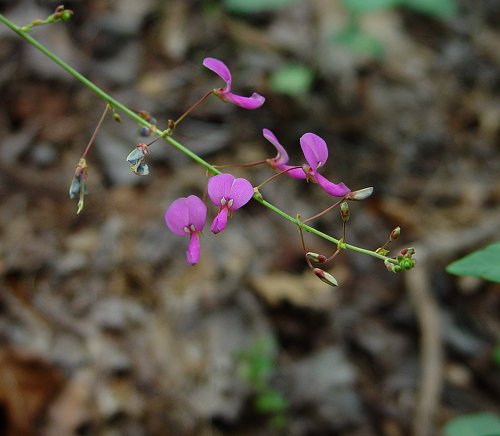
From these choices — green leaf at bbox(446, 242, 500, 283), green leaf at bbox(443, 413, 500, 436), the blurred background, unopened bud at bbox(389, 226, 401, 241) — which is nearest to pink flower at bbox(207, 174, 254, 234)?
unopened bud at bbox(389, 226, 401, 241)

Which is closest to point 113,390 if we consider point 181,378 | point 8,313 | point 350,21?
point 181,378

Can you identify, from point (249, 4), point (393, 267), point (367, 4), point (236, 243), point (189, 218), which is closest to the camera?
point (393, 267)

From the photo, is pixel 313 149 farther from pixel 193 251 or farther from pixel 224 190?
pixel 193 251

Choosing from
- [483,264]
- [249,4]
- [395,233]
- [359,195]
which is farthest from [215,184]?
[249,4]


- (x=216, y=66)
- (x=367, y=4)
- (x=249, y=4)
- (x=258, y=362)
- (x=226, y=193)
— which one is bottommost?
(x=258, y=362)

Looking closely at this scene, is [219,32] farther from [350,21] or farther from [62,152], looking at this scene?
[62,152]

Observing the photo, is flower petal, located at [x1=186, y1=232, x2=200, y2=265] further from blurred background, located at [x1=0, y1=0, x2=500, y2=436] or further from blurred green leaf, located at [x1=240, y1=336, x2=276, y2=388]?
blurred green leaf, located at [x1=240, y1=336, x2=276, y2=388]
